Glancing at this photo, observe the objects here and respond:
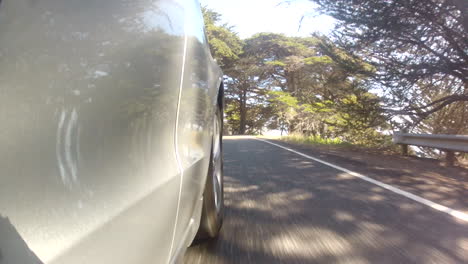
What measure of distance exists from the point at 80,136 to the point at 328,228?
2492 millimetres

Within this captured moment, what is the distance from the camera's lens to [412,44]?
10094mm

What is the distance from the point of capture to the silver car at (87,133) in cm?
60

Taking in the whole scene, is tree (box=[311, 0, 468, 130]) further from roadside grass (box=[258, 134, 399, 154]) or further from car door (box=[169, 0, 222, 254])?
car door (box=[169, 0, 222, 254])

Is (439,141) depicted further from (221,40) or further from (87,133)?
(221,40)

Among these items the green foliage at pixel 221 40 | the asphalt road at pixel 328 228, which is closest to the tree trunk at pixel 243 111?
the green foliage at pixel 221 40

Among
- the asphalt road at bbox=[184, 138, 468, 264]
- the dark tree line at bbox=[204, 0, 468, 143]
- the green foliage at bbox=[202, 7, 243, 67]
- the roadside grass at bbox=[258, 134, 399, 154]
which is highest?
the green foliage at bbox=[202, 7, 243, 67]

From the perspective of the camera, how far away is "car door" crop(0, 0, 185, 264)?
1.96ft

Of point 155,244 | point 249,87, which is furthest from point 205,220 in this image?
point 249,87

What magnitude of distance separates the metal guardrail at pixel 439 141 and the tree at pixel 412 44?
1490 mm

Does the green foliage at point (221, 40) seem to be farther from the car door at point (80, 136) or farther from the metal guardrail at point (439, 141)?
the car door at point (80, 136)

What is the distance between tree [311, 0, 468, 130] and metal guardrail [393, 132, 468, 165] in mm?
1490

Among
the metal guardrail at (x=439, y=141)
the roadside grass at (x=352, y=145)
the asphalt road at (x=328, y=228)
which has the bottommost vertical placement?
the asphalt road at (x=328, y=228)

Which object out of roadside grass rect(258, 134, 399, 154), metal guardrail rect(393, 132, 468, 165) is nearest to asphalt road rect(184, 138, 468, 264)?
metal guardrail rect(393, 132, 468, 165)

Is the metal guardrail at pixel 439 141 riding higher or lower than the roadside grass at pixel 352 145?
higher
